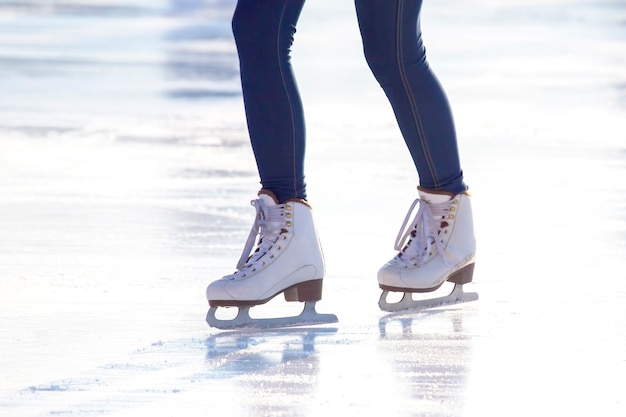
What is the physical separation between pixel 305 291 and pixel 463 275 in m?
0.36

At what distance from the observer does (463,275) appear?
2.86m

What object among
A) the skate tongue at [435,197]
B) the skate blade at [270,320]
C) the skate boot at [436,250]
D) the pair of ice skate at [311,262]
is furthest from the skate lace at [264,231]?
the skate tongue at [435,197]

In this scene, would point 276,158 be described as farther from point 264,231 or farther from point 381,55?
point 381,55

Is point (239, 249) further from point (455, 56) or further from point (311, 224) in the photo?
point (455, 56)

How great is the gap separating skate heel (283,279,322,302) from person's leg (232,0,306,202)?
0.17 m

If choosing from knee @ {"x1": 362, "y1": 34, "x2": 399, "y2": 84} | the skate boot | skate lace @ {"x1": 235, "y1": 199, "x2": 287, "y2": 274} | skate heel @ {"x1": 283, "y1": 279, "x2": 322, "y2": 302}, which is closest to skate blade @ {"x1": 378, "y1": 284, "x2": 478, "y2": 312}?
the skate boot

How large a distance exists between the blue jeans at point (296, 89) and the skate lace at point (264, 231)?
3 centimetres

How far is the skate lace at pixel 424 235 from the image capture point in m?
2.85

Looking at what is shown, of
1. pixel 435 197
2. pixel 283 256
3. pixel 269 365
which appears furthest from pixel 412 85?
pixel 269 365

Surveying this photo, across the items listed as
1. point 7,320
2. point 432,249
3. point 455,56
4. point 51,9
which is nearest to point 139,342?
point 7,320

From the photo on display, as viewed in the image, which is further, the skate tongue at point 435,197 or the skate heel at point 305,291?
the skate tongue at point 435,197

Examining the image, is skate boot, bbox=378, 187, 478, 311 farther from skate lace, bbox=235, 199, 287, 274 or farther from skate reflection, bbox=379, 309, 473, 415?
skate lace, bbox=235, 199, 287, 274

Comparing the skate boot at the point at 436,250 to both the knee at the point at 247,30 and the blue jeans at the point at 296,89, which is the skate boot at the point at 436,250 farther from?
the knee at the point at 247,30

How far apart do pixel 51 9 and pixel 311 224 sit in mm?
9527
